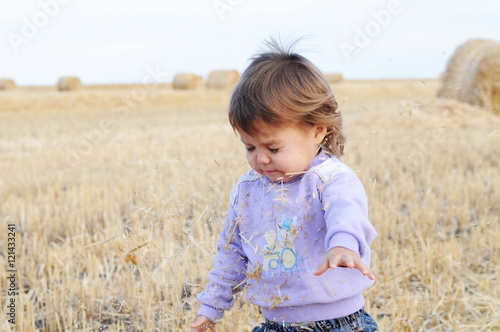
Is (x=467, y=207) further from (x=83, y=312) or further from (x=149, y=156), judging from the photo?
(x=149, y=156)

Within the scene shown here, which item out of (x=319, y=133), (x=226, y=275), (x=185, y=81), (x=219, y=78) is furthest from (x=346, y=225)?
(x=185, y=81)

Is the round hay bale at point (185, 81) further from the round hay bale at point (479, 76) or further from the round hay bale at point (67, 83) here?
the round hay bale at point (479, 76)

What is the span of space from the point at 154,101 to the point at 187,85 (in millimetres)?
4207

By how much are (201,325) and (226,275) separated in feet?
0.63

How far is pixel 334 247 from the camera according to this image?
1274 mm

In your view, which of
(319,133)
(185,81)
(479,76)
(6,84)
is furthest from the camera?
(6,84)

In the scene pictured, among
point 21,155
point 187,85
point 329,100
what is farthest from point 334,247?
point 187,85

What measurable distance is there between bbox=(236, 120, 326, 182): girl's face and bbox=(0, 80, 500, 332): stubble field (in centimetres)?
20

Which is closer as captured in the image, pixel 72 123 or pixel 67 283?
pixel 67 283

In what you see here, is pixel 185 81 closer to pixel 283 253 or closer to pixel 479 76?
pixel 479 76

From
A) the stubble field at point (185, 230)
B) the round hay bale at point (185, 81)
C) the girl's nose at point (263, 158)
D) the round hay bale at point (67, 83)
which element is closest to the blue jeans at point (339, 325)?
the stubble field at point (185, 230)

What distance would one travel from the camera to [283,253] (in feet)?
5.13

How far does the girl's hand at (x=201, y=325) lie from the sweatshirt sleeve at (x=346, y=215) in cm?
61

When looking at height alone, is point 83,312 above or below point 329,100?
below
